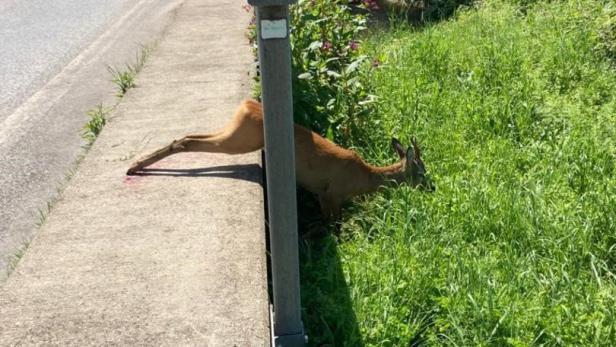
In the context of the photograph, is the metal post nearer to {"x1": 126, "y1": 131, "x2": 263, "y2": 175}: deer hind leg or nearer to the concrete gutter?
the concrete gutter

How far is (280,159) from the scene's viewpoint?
290cm

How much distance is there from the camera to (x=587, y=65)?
677 centimetres

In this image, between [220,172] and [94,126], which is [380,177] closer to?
[220,172]

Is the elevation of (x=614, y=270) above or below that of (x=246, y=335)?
below

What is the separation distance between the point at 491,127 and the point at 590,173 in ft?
3.30

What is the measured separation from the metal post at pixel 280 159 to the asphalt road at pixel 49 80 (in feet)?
6.48

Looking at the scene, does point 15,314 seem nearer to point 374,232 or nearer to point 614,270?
point 374,232

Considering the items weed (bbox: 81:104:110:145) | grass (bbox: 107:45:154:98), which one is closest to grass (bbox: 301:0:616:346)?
weed (bbox: 81:104:110:145)

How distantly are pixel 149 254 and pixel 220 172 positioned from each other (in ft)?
3.44

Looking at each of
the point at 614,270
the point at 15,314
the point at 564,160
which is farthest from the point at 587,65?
the point at 15,314

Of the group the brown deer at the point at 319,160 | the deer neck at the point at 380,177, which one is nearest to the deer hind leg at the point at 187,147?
the brown deer at the point at 319,160

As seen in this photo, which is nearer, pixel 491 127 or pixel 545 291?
pixel 545 291

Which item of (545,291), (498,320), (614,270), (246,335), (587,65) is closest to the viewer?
(246,335)

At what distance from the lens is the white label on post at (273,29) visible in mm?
2730
